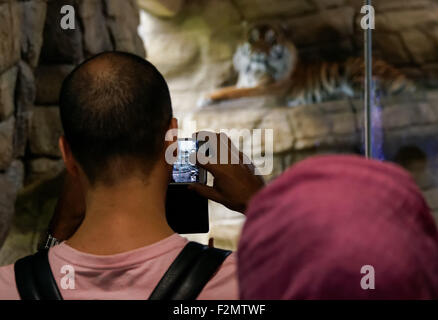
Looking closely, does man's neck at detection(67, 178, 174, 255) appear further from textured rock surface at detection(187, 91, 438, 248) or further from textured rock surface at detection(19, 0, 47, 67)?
textured rock surface at detection(187, 91, 438, 248)

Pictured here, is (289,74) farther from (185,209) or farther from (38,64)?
(185,209)

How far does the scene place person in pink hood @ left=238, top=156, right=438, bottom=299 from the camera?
1.31 ft

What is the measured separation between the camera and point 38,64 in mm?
2555

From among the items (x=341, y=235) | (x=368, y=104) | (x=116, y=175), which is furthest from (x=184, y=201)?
(x=368, y=104)

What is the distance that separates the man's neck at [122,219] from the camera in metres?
0.73

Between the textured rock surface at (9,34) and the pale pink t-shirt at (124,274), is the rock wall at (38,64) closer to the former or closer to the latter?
→ the textured rock surface at (9,34)

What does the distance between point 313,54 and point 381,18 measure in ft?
2.05

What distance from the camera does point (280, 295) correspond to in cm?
43

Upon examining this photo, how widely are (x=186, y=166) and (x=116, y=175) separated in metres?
0.21

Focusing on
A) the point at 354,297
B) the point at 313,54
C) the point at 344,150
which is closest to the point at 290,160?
the point at 344,150

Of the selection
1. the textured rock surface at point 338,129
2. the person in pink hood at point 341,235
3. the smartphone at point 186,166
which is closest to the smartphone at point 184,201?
the smartphone at point 186,166

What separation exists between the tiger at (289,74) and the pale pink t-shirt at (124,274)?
4.20 meters

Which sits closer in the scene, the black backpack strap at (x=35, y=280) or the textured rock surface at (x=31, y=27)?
the black backpack strap at (x=35, y=280)

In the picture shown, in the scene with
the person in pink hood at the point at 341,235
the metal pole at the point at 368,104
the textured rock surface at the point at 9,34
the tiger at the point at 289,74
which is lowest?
the person in pink hood at the point at 341,235
